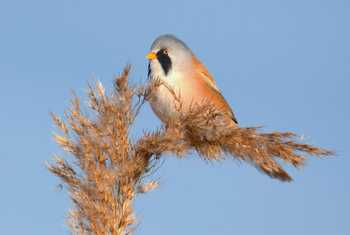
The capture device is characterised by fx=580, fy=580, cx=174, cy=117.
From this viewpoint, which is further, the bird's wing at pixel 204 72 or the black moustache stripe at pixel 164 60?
the bird's wing at pixel 204 72

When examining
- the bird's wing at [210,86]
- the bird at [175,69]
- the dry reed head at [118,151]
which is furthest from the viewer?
the bird's wing at [210,86]

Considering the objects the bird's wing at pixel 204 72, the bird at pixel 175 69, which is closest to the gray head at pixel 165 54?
the bird at pixel 175 69

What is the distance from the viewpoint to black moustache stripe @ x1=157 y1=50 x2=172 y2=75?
5.72 meters

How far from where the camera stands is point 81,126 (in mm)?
3184

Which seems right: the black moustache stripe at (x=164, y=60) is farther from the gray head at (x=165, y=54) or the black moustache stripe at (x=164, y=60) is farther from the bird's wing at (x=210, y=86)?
the bird's wing at (x=210, y=86)

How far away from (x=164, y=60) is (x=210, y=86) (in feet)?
2.67

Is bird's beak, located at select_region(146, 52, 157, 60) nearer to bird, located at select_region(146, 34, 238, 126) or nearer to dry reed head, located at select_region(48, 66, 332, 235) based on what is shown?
bird, located at select_region(146, 34, 238, 126)

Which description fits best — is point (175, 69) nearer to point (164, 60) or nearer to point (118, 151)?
point (164, 60)

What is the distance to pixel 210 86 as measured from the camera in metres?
6.34

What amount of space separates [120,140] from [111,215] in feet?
1.32

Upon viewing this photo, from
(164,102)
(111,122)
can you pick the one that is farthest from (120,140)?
(164,102)

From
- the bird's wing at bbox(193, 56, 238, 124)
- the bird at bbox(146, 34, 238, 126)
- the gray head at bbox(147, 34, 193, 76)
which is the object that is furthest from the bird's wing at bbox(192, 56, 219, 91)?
the gray head at bbox(147, 34, 193, 76)

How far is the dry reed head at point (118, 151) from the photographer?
2980mm

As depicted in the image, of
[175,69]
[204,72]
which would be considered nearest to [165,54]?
[175,69]
